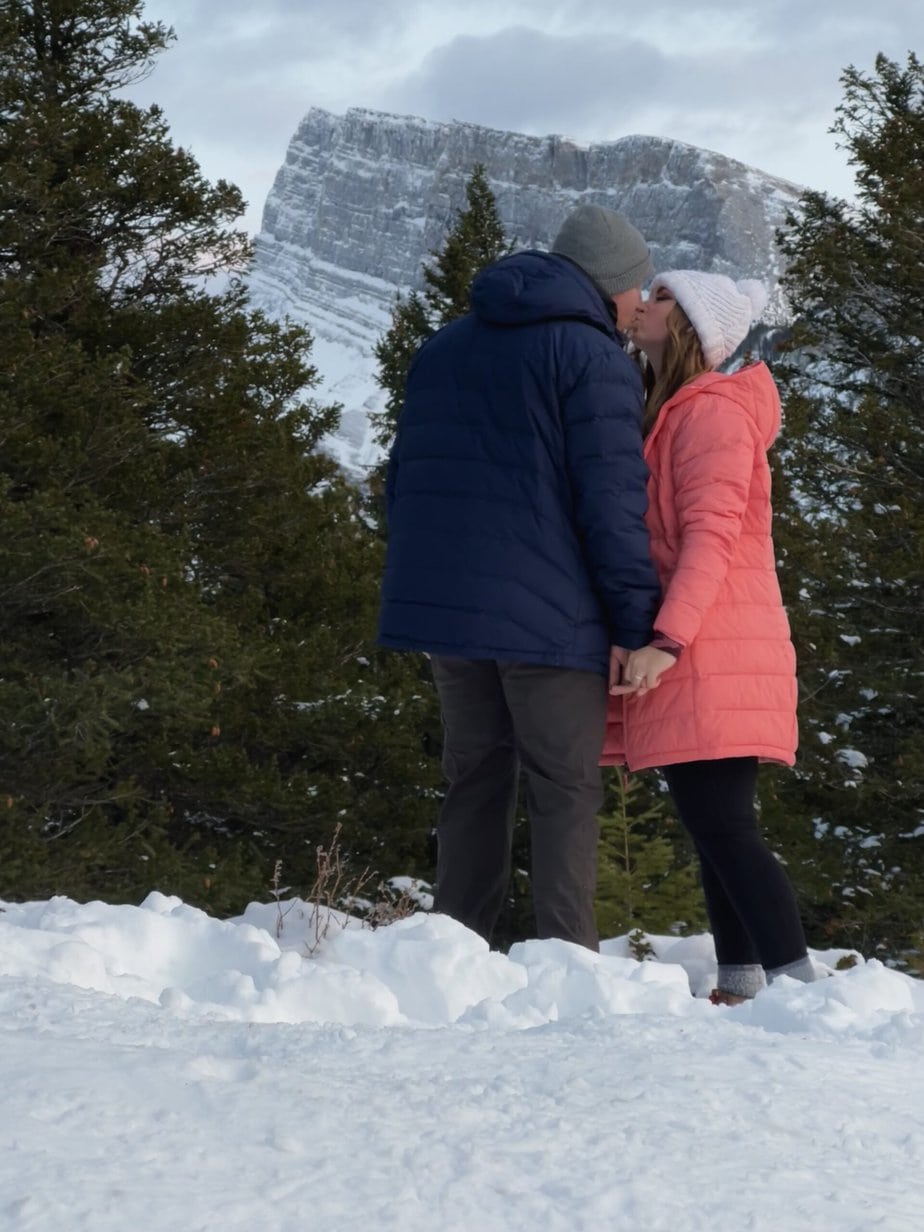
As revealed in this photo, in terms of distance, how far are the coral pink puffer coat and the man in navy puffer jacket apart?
110 millimetres

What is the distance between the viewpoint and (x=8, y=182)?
11.2 metres

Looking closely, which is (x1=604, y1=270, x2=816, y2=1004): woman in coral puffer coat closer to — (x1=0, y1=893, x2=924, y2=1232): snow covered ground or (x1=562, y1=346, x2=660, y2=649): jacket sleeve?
(x1=562, y1=346, x2=660, y2=649): jacket sleeve

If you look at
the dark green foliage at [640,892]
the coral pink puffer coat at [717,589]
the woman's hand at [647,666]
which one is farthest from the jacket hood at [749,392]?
the dark green foliage at [640,892]

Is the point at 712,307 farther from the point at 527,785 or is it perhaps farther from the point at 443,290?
the point at 443,290

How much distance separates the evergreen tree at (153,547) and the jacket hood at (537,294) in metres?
7.69

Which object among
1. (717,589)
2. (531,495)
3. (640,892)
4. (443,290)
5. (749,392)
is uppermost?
(443,290)

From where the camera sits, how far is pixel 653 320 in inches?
134

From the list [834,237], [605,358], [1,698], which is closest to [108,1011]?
[605,358]

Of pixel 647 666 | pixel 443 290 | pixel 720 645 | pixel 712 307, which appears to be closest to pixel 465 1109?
pixel 647 666

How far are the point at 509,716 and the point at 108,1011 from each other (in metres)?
1.31

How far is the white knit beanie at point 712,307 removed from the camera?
328 centimetres

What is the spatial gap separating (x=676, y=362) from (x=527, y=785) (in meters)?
1.11

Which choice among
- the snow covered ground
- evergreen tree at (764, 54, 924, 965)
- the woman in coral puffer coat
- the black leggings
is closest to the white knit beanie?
Answer: the woman in coral puffer coat

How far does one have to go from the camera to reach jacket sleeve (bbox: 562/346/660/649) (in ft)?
10.1
